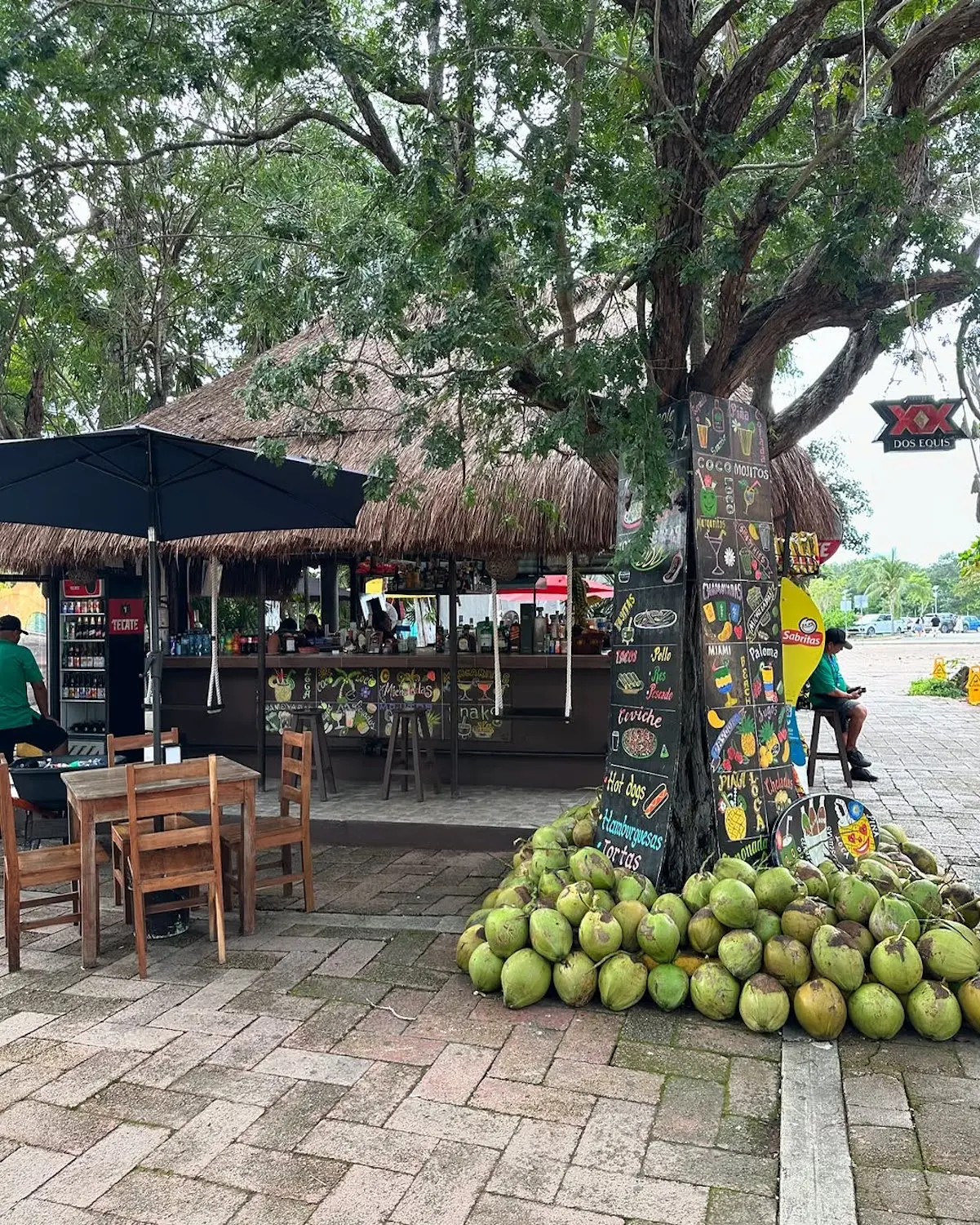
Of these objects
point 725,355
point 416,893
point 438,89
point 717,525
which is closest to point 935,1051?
point 717,525

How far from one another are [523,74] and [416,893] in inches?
171

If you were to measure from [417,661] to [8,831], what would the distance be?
3.92m

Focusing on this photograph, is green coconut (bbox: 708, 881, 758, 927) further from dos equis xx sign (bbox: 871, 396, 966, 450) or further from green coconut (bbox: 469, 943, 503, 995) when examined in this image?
dos equis xx sign (bbox: 871, 396, 966, 450)

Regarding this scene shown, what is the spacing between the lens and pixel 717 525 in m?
4.59

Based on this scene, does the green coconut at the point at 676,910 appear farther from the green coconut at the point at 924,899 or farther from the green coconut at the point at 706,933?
the green coconut at the point at 924,899

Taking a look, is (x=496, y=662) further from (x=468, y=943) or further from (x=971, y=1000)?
(x=971, y=1000)

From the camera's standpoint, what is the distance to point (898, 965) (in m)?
3.41

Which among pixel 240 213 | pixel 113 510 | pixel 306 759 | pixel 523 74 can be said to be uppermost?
pixel 240 213

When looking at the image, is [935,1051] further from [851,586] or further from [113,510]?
[851,586]

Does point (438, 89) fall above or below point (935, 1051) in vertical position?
above

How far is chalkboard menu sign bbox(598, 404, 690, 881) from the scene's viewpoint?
444 cm

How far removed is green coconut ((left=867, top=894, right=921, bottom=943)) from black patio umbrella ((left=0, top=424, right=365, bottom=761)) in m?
3.07

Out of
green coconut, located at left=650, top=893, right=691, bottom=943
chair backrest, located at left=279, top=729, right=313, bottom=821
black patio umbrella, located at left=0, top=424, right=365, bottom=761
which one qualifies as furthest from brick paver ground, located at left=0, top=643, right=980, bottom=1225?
black patio umbrella, located at left=0, top=424, right=365, bottom=761

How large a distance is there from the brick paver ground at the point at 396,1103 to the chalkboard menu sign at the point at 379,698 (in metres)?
3.44
